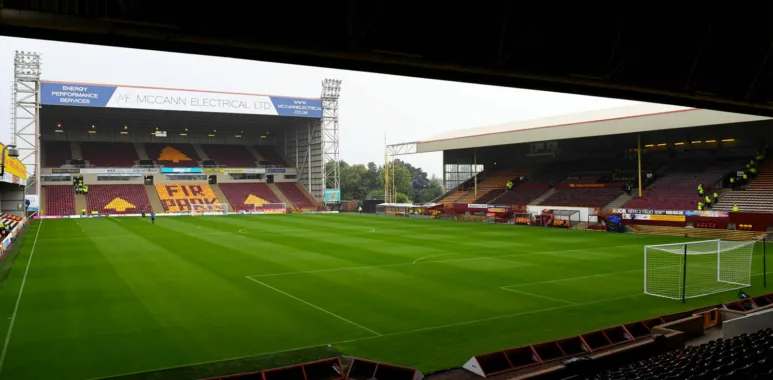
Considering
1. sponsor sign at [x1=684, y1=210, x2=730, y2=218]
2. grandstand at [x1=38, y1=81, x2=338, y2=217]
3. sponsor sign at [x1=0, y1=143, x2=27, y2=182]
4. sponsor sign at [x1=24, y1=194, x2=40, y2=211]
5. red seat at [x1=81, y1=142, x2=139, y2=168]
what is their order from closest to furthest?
1. sponsor sign at [x1=0, y1=143, x2=27, y2=182]
2. sponsor sign at [x1=684, y1=210, x2=730, y2=218]
3. sponsor sign at [x1=24, y1=194, x2=40, y2=211]
4. grandstand at [x1=38, y1=81, x2=338, y2=217]
5. red seat at [x1=81, y1=142, x2=139, y2=168]

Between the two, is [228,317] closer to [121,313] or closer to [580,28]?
[121,313]

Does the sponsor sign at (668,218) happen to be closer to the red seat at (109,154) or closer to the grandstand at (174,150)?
the grandstand at (174,150)

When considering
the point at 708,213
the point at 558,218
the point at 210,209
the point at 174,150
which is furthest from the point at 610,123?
the point at 174,150

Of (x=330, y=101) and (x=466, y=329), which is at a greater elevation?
(x=330, y=101)

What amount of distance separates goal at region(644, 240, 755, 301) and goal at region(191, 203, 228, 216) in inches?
1979

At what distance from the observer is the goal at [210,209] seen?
63.4 meters

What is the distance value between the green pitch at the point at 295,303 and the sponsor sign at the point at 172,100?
3238 cm

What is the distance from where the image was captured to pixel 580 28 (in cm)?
1048

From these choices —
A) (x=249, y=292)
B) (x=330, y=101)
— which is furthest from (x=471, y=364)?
(x=330, y=101)

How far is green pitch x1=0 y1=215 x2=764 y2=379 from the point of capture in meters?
10.7

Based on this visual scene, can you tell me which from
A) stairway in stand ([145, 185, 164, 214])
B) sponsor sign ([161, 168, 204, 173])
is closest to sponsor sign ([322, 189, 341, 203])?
sponsor sign ([161, 168, 204, 173])

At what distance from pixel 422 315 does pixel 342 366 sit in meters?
4.64

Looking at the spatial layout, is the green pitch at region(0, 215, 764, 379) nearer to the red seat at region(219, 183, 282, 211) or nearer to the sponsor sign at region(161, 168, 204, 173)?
the red seat at region(219, 183, 282, 211)

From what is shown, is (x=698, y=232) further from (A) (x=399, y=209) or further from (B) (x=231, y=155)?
(B) (x=231, y=155)
